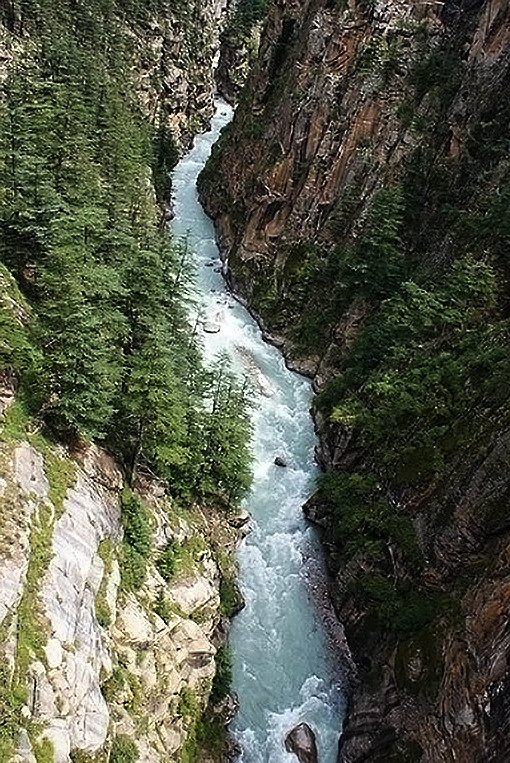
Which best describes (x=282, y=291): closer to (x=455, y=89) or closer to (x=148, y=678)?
(x=455, y=89)

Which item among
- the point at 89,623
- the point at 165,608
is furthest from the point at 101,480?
the point at 89,623

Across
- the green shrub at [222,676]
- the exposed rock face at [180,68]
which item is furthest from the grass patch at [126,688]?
the exposed rock face at [180,68]

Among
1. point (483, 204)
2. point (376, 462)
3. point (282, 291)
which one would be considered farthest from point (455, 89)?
point (376, 462)

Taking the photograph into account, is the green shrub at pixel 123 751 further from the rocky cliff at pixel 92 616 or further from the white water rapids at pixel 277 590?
the white water rapids at pixel 277 590

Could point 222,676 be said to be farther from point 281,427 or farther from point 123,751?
point 281,427

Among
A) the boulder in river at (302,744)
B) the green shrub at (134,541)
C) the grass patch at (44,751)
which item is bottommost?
the boulder in river at (302,744)
